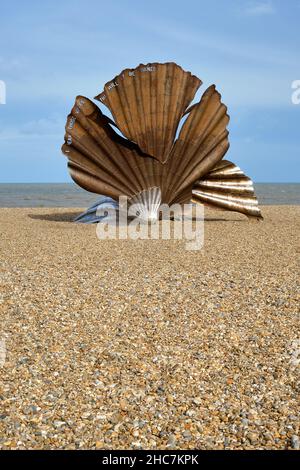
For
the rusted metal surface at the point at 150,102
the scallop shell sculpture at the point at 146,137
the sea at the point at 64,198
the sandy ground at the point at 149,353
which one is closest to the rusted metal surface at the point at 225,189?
the scallop shell sculpture at the point at 146,137

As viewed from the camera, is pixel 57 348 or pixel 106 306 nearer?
pixel 57 348

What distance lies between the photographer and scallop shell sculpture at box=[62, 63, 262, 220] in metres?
10.6

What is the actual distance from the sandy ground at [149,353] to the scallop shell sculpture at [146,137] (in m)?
3.97

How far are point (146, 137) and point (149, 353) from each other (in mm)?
7501

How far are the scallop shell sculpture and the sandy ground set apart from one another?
13.0 ft

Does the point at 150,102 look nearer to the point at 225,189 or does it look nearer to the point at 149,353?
the point at 225,189

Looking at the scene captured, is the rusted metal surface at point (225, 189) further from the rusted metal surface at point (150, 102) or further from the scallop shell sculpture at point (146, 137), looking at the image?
the rusted metal surface at point (150, 102)

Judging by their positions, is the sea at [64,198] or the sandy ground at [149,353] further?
the sea at [64,198]

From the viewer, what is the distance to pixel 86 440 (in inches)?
106

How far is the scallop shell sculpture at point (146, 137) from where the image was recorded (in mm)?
10578

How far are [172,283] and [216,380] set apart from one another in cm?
230
